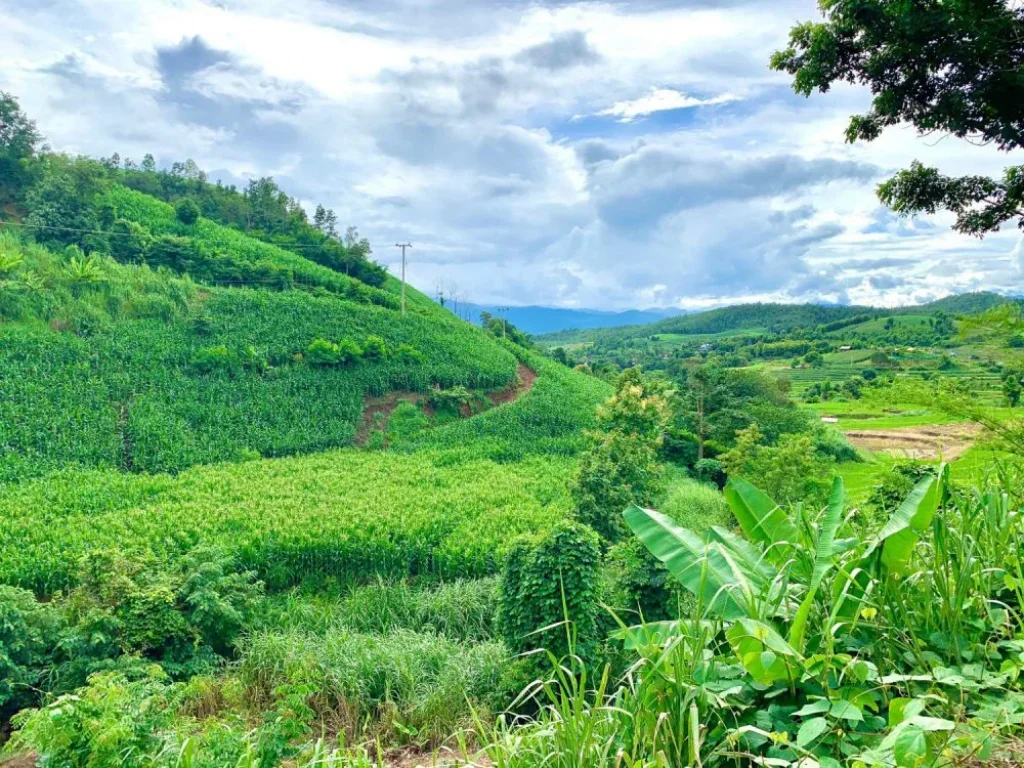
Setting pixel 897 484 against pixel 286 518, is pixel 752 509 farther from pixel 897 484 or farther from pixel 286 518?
pixel 286 518

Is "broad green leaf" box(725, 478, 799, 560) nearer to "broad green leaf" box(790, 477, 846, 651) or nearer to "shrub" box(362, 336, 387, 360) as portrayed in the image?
"broad green leaf" box(790, 477, 846, 651)

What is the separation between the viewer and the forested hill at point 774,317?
255 ft

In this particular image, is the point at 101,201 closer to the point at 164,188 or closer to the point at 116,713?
the point at 164,188

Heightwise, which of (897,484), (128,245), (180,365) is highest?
(128,245)

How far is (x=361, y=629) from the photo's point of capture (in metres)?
9.69

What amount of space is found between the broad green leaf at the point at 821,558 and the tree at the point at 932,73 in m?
6.71

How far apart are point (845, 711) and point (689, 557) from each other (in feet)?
4.91

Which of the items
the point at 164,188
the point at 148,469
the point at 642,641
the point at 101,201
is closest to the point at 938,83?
the point at 642,641

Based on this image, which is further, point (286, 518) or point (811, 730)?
point (286, 518)

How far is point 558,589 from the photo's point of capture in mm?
6824

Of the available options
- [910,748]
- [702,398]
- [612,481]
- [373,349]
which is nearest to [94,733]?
[910,748]

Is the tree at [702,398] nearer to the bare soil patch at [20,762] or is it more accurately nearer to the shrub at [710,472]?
the shrub at [710,472]

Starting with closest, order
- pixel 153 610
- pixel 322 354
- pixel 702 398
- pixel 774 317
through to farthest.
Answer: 1. pixel 153 610
2. pixel 702 398
3. pixel 322 354
4. pixel 774 317

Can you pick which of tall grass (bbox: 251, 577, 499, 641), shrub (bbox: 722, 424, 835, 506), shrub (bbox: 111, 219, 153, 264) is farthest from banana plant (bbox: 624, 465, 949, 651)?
shrub (bbox: 111, 219, 153, 264)
